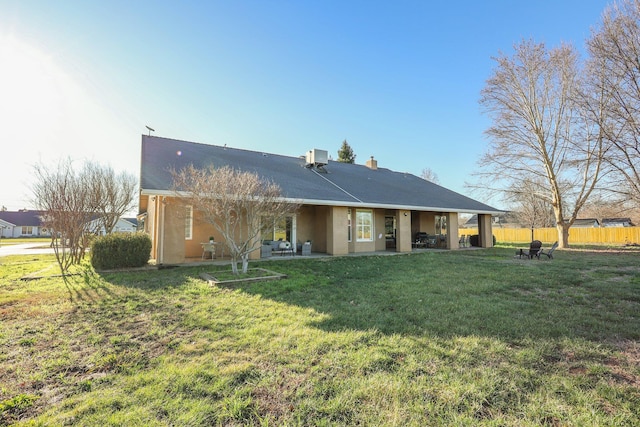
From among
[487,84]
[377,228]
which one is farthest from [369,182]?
[487,84]

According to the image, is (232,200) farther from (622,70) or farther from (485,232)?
(485,232)

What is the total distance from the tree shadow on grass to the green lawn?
47 millimetres

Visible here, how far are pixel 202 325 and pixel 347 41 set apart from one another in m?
12.7

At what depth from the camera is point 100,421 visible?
92.0 inches

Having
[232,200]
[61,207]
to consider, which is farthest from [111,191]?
[232,200]

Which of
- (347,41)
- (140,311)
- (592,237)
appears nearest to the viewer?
(140,311)

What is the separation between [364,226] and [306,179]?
13.6 ft

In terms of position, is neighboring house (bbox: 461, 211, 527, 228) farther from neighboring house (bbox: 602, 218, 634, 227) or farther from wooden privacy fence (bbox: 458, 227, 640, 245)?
wooden privacy fence (bbox: 458, 227, 640, 245)

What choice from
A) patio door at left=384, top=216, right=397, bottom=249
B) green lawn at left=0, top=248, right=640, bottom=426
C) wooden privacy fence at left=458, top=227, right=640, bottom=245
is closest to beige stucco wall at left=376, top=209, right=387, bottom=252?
patio door at left=384, top=216, right=397, bottom=249

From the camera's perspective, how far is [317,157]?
18938 millimetres

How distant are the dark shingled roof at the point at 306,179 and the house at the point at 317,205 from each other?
1.3 inches

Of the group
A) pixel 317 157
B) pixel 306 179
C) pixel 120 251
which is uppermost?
pixel 317 157

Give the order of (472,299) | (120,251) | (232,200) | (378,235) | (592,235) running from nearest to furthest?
Result: 1. (472,299)
2. (232,200)
3. (120,251)
4. (378,235)
5. (592,235)

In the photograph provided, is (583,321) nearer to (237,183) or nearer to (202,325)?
(202,325)
